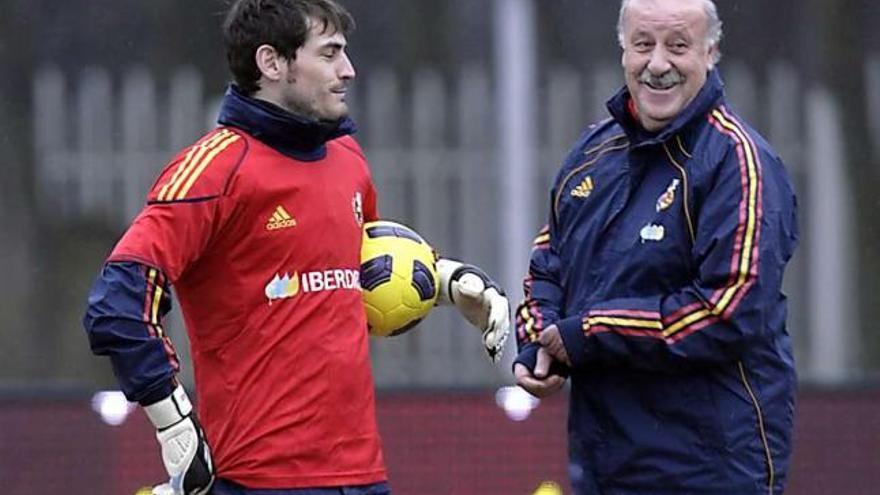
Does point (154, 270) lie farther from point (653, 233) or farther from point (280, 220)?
point (653, 233)

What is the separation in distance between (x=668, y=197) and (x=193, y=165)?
3.47 feet

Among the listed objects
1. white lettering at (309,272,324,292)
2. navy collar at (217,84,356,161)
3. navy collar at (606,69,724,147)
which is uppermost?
navy collar at (606,69,724,147)

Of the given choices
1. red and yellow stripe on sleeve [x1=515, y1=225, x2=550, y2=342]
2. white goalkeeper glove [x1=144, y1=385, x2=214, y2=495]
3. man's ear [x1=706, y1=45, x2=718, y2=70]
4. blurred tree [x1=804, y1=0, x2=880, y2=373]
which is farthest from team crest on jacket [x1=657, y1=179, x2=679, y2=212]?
blurred tree [x1=804, y1=0, x2=880, y2=373]

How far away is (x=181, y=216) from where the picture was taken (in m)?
4.41

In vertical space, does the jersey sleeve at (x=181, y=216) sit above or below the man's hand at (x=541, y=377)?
above

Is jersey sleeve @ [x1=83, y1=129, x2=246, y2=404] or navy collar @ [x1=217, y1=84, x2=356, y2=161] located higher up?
navy collar @ [x1=217, y1=84, x2=356, y2=161]

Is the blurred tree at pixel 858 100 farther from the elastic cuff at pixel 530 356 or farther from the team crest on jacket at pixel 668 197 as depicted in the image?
the team crest on jacket at pixel 668 197

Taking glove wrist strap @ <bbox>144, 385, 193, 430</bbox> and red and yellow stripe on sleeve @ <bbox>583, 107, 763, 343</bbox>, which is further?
glove wrist strap @ <bbox>144, 385, 193, 430</bbox>

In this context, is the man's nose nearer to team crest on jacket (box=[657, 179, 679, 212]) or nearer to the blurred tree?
team crest on jacket (box=[657, 179, 679, 212])

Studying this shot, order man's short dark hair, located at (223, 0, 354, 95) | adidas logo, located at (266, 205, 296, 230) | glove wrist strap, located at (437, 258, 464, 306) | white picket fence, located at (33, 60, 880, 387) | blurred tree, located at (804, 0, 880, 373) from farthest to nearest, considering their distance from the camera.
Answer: blurred tree, located at (804, 0, 880, 373) < white picket fence, located at (33, 60, 880, 387) < glove wrist strap, located at (437, 258, 464, 306) < man's short dark hair, located at (223, 0, 354, 95) < adidas logo, located at (266, 205, 296, 230)

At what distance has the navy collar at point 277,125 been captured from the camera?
4.60 metres

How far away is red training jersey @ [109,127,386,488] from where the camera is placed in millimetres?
4516

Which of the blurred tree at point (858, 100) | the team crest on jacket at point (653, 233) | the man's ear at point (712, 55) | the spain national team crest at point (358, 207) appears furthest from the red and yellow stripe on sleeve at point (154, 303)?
the blurred tree at point (858, 100)

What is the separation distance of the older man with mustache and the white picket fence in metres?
4.54
